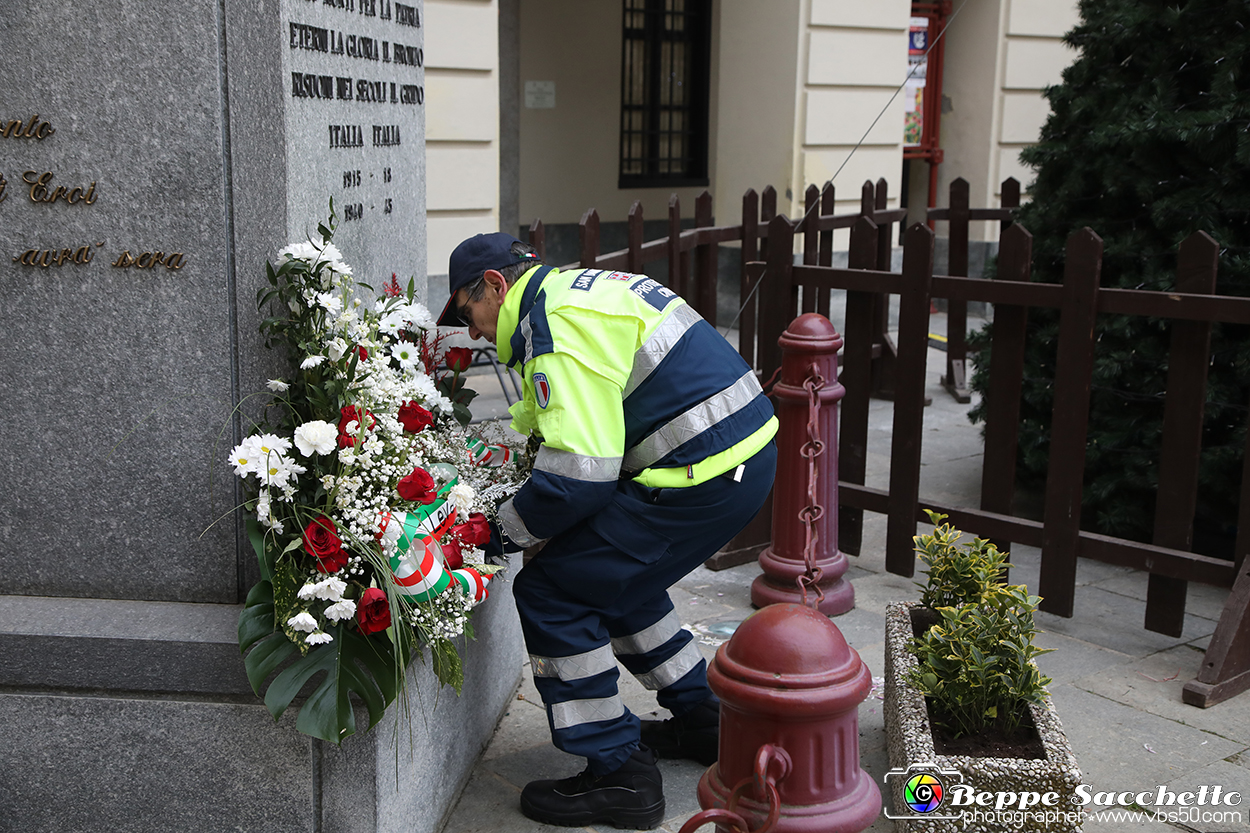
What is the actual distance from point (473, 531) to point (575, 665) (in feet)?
1.50

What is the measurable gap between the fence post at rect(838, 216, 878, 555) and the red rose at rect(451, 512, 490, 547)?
2.41 metres

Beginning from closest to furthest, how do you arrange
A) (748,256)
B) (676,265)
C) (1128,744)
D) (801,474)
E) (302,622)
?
(302,622), (1128,744), (801,474), (676,265), (748,256)

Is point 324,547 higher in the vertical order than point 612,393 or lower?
lower

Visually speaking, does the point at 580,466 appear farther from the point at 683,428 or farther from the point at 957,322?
the point at 957,322

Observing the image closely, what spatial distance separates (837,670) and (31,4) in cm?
234

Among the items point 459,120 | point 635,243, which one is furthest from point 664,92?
point 635,243

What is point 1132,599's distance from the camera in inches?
186

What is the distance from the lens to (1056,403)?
4352 mm

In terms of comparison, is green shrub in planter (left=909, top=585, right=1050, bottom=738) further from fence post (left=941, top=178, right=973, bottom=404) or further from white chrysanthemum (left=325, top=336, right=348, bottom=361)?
fence post (left=941, top=178, right=973, bottom=404)

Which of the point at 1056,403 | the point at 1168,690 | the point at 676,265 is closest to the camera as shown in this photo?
the point at 1168,690

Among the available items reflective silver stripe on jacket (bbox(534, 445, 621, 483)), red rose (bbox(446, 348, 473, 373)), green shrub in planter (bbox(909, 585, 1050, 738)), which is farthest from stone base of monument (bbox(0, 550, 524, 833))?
green shrub in planter (bbox(909, 585, 1050, 738))

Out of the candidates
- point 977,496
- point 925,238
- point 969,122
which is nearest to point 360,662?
point 925,238

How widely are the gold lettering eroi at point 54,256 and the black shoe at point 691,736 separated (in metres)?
2.02

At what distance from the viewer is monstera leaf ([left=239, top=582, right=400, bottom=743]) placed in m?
2.55
